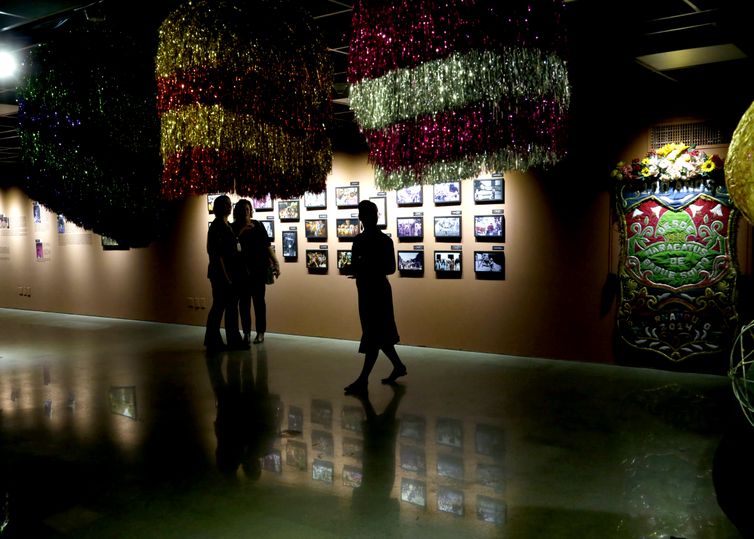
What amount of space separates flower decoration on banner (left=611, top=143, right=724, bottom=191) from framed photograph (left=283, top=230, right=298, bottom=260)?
Result: 4310 mm

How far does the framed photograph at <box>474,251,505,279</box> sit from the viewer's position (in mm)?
7332

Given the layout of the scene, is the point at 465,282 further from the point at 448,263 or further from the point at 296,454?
the point at 296,454

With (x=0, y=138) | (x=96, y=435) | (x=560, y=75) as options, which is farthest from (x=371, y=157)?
(x=0, y=138)

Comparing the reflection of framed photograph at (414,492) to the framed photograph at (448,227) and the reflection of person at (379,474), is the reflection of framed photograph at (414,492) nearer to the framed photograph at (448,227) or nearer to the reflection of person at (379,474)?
the reflection of person at (379,474)

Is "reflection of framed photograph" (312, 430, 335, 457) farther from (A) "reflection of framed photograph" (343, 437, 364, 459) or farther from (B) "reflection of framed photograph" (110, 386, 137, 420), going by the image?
(B) "reflection of framed photograph" (110, 386, 137, 420)

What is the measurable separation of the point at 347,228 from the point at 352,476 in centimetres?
511

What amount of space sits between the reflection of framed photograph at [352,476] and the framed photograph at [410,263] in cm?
432

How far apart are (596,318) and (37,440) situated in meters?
5.16

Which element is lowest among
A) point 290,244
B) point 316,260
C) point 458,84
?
point 316,260

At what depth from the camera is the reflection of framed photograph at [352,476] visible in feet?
A: 11.7

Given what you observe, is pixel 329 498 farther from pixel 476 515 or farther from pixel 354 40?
pixel 354 40

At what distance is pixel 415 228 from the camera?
26.0 ft

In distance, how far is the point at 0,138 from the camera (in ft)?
32.5

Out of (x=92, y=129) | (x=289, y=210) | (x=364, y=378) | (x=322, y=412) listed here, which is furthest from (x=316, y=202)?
(x=92, y=129)
